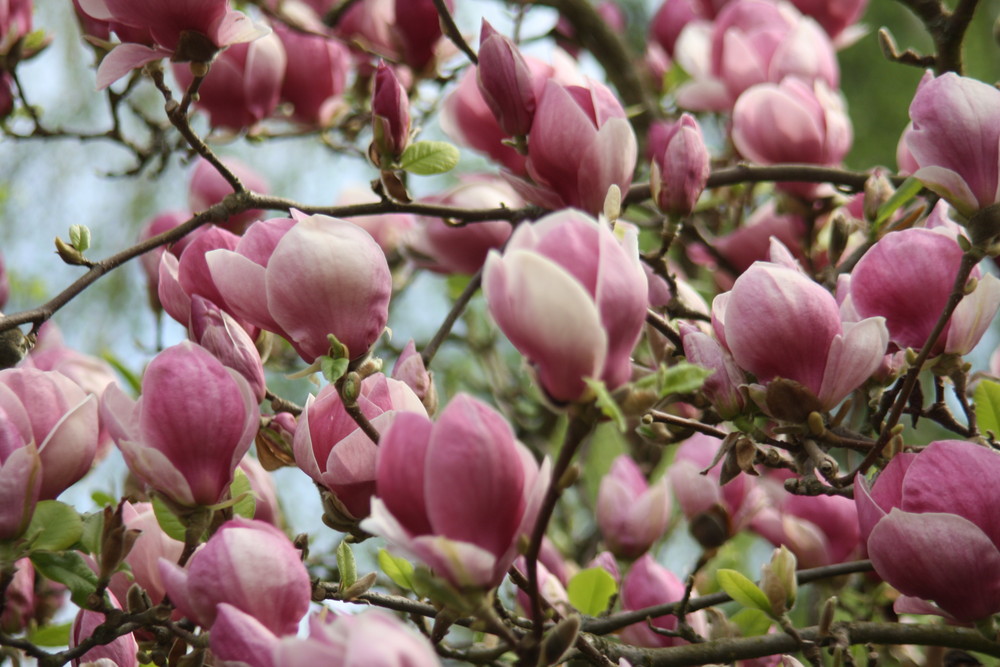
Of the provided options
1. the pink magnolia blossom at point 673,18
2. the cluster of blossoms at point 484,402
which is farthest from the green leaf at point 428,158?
the pink magnolia blossom at point 673,18

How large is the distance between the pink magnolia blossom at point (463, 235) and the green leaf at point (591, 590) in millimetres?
320

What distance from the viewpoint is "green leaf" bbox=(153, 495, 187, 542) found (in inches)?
Result: 21.0

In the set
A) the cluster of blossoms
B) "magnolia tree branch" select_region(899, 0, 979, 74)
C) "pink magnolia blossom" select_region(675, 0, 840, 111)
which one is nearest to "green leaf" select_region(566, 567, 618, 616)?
the cluster of blossoms

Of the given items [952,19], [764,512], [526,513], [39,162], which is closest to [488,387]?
[764,512]

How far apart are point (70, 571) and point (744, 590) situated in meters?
0.38

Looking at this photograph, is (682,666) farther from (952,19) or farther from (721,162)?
(721,162)

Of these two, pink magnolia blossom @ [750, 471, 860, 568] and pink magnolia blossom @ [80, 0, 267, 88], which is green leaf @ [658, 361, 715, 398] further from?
pink magnolia blossom @ [750, 471, 860, 568]

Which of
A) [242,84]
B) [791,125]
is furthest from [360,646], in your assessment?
[242,84]

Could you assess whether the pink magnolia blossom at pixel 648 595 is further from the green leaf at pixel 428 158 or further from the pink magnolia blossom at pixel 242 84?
the pink magnolia blossom at pixel 242 84

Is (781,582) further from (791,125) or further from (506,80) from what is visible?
(791,125)

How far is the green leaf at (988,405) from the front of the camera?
64cm

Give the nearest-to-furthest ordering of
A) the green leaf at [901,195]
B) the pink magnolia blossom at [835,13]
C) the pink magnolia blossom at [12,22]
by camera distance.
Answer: the green leaf at [901,195], the pink magnolia blossom at [12,22], the pink magnolia blossom at [835,13]

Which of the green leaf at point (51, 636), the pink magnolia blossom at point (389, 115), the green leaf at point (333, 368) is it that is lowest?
the green leaf at point (51, 636)

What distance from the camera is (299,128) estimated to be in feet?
4.27
